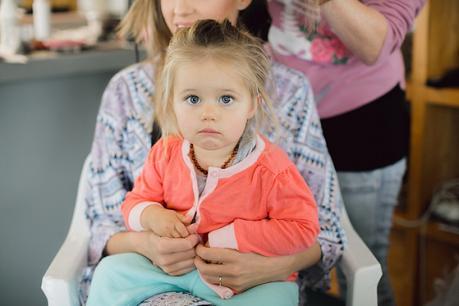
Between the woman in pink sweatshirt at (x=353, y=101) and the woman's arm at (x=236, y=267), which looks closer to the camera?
the woman's arm at (x=236, y=267)

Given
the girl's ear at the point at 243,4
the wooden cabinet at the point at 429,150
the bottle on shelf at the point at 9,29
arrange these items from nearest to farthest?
1. the girl's ear at the point at 243,4
2. the bottle on shelf at the point at 9,29
3. the wooden cabinet at the point at 429,150

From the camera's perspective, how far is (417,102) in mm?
2094

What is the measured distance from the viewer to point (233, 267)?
Result: 3.60 feet

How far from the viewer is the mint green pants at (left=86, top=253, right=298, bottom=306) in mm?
1100

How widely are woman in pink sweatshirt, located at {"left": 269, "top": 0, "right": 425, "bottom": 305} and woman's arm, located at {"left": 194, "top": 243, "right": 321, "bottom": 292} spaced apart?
50cm

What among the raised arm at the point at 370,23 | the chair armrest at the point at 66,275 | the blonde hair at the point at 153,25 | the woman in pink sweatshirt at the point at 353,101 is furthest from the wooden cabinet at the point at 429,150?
the chair armrest at the point at 66,275

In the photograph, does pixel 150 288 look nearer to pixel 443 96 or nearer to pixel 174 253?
pixel 174 253

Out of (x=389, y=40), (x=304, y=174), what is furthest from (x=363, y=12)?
(x=304, y=174)

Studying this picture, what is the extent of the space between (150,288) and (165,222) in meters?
0.12

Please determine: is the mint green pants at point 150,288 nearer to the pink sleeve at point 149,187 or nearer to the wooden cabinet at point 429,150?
the pink sleeve at point 149,187

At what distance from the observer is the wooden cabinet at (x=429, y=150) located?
205 cm

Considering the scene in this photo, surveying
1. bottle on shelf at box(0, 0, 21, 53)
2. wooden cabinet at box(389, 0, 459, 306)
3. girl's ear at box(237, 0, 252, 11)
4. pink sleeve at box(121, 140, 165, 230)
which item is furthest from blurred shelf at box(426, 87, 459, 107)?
bottle on shelf at box(0, 0, 21, 53)

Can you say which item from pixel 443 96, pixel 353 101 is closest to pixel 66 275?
pixel 353 101

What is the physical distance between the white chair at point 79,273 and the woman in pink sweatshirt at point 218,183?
105 mm
